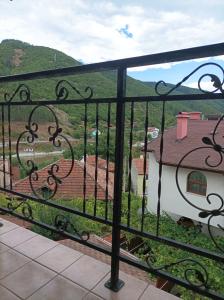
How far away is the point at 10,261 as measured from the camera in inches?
Result: 57.2

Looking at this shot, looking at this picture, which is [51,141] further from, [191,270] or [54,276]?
[191,270]

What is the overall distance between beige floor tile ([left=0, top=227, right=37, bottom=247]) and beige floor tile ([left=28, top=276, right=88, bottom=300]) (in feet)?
1.61

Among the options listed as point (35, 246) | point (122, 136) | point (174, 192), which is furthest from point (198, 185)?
point (122, 136)

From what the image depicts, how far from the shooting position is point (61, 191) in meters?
10.8

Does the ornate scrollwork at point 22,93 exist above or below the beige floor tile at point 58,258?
above

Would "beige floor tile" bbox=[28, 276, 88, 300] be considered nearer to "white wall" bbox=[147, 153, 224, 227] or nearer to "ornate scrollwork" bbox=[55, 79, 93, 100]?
"ornate scrollwork" bbox=[55, 79, 93, 100]

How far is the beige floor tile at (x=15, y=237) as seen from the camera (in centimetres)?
166

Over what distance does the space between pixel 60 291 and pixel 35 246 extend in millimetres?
467

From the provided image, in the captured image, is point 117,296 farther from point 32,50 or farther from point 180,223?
point 32,50

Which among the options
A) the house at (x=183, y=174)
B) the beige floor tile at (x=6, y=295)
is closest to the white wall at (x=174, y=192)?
the house at (x=183, y=174)

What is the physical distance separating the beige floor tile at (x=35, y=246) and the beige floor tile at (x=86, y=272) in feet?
0.83

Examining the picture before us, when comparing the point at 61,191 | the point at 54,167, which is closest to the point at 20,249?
the point at 54,167

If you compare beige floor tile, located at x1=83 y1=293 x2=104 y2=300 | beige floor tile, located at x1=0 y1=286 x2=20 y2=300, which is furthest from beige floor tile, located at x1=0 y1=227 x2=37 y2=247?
beige floor tile, located at x1=83 y1=293 x2=104 y2=300

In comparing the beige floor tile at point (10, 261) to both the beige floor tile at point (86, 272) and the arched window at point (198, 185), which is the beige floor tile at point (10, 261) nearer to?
the beige floor tile at point (86, 272)
